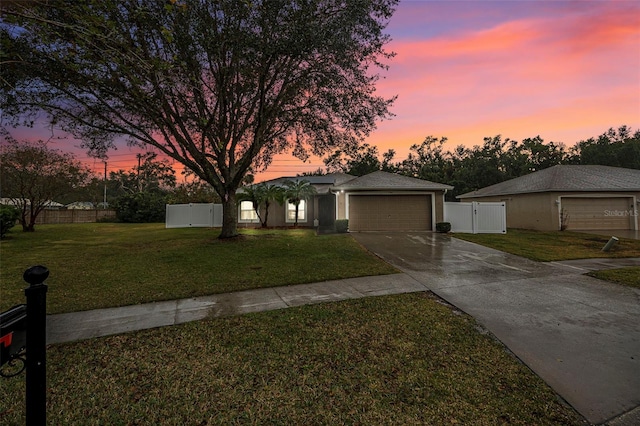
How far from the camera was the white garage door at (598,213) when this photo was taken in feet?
59.1

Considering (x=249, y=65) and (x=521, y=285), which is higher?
(x=249, y=65)

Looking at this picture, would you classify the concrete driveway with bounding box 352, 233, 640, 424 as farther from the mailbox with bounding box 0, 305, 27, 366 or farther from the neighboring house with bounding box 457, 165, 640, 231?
the neighboring house with bounding box 457, 165, 640, 231

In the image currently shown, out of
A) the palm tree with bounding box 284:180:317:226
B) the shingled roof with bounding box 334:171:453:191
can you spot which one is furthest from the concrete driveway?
the palm tree with bounding box 284:180:317:226

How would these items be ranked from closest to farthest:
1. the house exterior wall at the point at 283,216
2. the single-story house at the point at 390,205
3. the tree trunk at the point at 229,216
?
1. the tree trunk at the point at 229,216
2. the single-story house at the point at 390,205
3. the house exterior wall at the point at 283,216

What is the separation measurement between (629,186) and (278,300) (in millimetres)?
24246

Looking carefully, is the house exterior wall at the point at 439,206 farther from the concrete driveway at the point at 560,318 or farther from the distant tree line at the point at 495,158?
the distant tree line at the point at 495,158

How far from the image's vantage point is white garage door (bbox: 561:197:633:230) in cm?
1800

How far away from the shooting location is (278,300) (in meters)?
5.22

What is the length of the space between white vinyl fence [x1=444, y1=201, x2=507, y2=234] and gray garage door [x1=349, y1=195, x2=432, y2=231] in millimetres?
1415

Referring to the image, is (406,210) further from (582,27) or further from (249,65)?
(249,65)

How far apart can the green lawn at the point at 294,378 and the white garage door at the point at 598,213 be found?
1958 cm

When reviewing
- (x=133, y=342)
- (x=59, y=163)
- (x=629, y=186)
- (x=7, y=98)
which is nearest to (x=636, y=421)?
(x=133, y=342)

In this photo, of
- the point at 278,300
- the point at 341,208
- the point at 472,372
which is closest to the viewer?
the point at 472,372

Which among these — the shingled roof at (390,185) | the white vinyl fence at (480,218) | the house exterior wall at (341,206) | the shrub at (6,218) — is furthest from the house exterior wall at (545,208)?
the shrub at (6,218)
